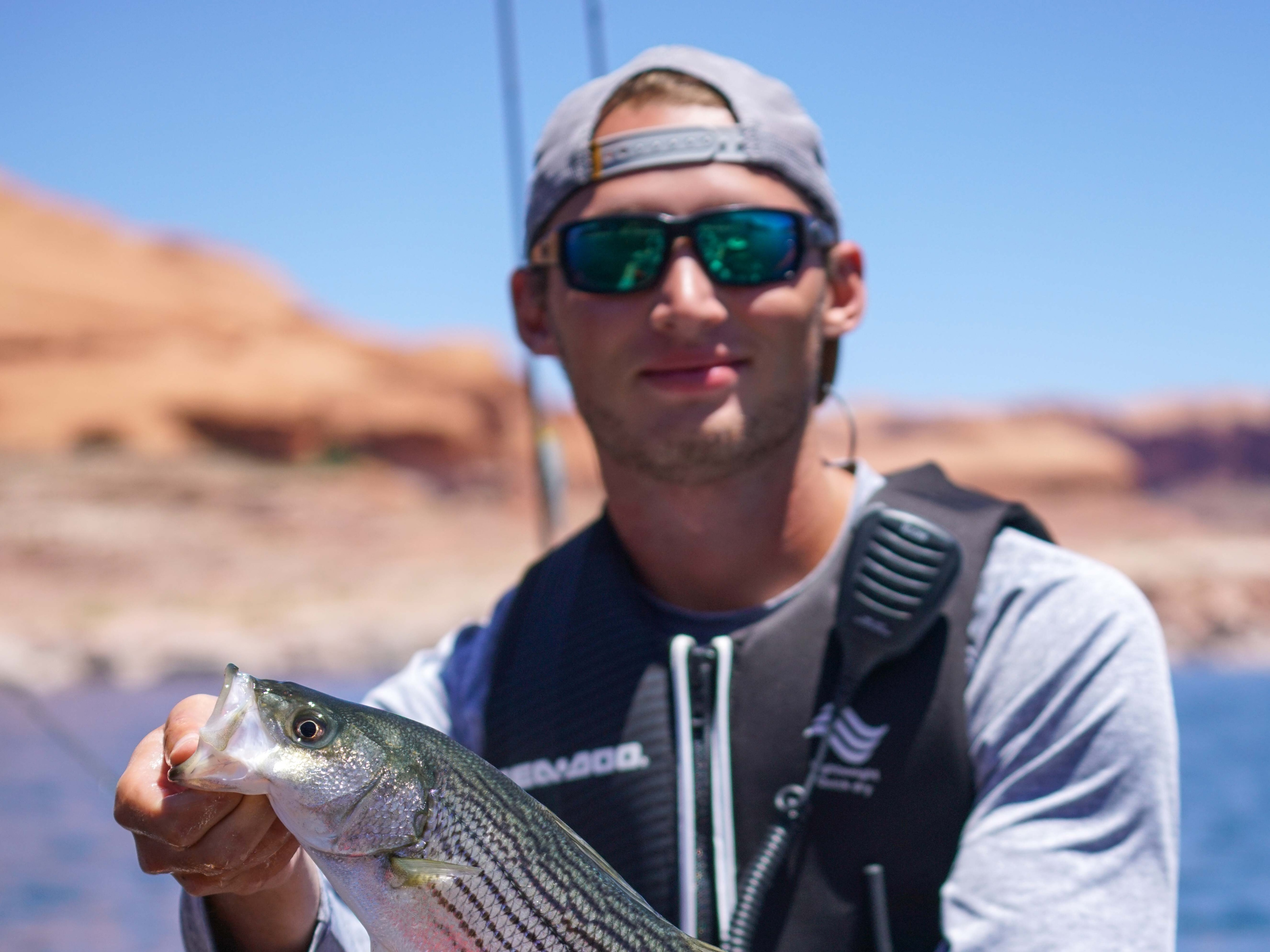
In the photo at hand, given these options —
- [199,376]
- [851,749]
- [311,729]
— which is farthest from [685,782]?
[199,376]

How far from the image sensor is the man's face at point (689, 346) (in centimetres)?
217

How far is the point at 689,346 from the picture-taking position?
2168 mm

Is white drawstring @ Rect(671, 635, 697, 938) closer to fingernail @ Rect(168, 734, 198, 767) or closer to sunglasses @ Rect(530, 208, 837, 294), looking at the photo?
sunglasses @ Rect(530, 208, 837, 294)

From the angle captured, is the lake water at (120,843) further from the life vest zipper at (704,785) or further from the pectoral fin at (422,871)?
the pectoral fin at (422,871)

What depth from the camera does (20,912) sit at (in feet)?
33.3

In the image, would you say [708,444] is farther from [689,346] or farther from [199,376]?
[199,376]

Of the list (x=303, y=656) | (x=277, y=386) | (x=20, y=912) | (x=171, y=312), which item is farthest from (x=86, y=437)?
(x=20, y=912)

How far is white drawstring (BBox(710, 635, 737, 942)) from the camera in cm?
197

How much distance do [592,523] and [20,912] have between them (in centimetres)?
1003

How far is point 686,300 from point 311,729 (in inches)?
44.5

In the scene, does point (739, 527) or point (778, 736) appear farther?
point (739, 527)

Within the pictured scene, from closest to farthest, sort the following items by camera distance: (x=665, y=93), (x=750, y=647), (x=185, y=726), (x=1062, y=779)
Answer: (x=185, y=726) → (x=1062, y=779) → (x=750, y=647) → (x=665, y=93)

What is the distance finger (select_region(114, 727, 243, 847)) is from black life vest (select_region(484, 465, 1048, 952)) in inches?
33.0

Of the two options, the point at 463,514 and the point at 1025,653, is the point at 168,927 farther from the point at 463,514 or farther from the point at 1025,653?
the point at 463,514
